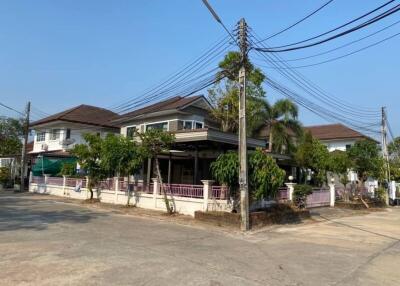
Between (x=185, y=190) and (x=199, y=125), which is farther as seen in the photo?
(x=199, y=125)

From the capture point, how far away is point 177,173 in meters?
29.6

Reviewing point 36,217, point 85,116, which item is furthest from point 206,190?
point 85,116

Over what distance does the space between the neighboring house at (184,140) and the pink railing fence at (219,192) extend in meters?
2.78

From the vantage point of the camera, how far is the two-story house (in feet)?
124

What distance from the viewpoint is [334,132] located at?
51500 mm

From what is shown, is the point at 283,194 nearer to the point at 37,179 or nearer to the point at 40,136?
the point at 37,179

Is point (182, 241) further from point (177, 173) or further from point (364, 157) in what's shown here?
point (364, 157)

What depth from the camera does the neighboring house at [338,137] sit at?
4859 centimetres

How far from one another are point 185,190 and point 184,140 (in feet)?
8.09

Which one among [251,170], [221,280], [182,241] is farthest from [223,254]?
[251,170]

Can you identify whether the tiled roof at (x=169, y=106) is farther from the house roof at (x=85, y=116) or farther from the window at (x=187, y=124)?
the house roof at (x=85, y=116)

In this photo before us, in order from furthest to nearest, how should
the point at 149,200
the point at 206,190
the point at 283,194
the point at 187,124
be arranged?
the point at 187,124
the point at 283,194
the point at 149,200
the point at 206,190

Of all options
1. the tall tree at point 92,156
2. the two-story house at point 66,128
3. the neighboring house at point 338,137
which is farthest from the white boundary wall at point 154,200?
the neighboring house at point 338,137

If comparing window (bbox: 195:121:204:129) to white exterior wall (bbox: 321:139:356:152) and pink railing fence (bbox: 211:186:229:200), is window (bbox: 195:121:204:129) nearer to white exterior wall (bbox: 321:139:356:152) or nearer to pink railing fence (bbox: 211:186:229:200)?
pink railing fence (bbox: 211:186:229:200)
